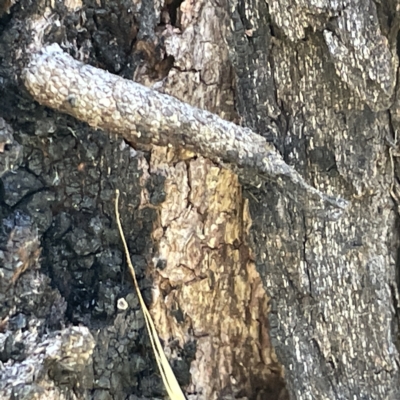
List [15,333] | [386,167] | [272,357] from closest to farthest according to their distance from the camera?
[15,333]
[386,167]
[272,357]

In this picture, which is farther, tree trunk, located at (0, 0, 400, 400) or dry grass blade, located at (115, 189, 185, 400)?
dry grass blade, located at (115, 189, 185, 400)

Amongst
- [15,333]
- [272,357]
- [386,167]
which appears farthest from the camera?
[272,357]

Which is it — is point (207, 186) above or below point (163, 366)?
above

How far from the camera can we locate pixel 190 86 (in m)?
1.29

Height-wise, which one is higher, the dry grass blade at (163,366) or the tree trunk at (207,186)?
the tree trunk at (207,186)

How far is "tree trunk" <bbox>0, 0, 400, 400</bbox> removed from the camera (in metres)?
1.18

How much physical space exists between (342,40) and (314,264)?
44 cm

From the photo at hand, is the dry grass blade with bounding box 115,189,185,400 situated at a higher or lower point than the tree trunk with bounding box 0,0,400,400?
lower

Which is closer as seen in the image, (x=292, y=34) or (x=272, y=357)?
(x=292, y=34)

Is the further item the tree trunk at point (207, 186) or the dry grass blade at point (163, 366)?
the dry grass blade at point (163, 366)

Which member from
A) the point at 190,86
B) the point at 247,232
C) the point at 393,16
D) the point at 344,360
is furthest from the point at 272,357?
the point at 393,16

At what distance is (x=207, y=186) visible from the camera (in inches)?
51.6

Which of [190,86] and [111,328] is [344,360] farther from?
[190,86]

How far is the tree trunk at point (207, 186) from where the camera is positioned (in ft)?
3.87
